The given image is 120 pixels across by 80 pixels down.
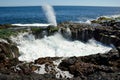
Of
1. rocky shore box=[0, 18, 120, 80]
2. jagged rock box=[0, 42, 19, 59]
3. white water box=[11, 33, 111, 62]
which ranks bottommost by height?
white water box=[11, 33, 111, 62]

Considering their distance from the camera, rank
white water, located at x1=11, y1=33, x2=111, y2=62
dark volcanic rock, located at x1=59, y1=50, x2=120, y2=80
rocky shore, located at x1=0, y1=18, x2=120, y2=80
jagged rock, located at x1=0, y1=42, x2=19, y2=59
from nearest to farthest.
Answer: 1. rocky shore, located at x1=0, y1=18, x2=120, y2=80
2. dark volcanic rock, located at x1=59, y1=50, x2=120, y2=80
3. jagged rock, located at x1=0, y1=42, x2=19, y2=59
4. white water, located at x1=11, y1=33, x2=111, y2=62

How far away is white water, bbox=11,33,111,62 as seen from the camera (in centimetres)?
3447

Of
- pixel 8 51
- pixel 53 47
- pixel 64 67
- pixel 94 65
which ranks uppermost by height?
pixel 94 65

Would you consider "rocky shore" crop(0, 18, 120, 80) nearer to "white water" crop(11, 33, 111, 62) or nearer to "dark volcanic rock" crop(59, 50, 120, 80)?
"dark volcanic rock" crop(59, 50, 120, 80)

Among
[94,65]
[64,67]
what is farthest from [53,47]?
[94,65]

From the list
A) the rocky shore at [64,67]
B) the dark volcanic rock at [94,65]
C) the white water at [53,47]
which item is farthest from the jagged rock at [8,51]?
the dark volcanic rock at [94,65]

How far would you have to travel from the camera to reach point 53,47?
124ft

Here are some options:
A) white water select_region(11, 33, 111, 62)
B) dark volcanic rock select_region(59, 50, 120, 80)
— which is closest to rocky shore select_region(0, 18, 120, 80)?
dark volcanic rock select_region(59, 50, 120, 80)

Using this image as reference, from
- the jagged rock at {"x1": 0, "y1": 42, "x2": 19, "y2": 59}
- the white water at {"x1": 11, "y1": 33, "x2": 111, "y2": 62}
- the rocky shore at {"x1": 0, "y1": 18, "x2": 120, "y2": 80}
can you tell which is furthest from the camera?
the white water at {"x1": 11, "y1": 33, "x2": 111, "y2": 62}

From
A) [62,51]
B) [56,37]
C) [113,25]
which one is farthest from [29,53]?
[113,25]

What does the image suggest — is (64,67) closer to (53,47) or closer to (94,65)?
(94,65)

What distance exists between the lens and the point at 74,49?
121 feet

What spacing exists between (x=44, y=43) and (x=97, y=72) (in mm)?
17494

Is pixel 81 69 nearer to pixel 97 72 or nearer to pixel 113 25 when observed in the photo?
pixel 97 72
